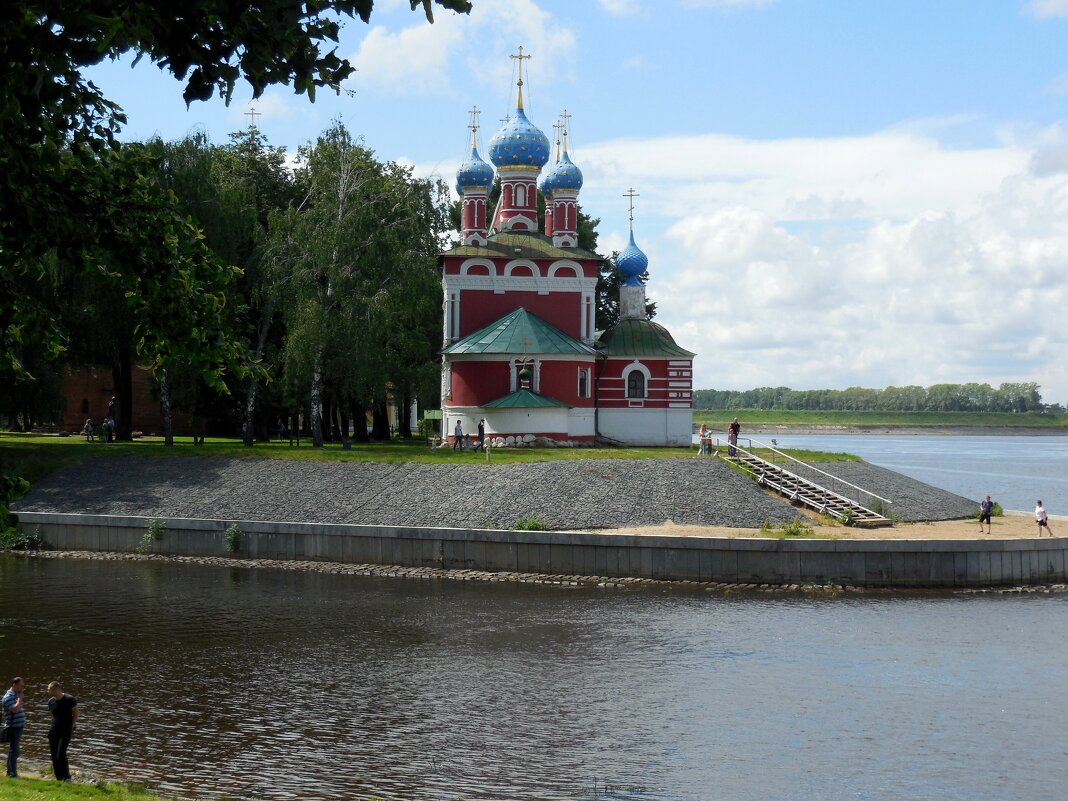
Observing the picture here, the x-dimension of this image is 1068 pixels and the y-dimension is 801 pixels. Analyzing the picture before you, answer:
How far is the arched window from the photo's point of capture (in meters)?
52.2

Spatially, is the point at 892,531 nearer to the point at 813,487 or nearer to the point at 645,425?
the point at 813,487

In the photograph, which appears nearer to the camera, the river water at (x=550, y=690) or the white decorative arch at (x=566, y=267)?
the river water at (x=550, y=690)

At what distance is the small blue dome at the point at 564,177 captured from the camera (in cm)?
5550

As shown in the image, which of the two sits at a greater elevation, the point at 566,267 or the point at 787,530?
the point at 566,267

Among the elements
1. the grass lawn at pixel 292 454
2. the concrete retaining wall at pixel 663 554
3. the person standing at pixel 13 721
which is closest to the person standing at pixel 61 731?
the person standing at pixel 13 721

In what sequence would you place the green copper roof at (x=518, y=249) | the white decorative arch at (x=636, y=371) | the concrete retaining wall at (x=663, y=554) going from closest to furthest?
the concrete retaining wall at (x=663, y=554) < the green copper roof at (x=518, y=249) < the white decorative arch at (x=636, y=371)

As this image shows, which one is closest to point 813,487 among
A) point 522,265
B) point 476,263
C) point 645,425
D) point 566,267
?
point 645,425

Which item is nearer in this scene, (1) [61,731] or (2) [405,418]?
(1) [61,731]

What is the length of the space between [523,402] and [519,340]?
9.84 ft

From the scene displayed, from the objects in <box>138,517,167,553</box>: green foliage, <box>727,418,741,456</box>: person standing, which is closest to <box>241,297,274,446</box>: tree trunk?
<box>138,517,167,553</box>: green foliage

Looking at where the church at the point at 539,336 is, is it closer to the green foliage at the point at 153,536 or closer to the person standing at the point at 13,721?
the green foliage at the point at 153,536

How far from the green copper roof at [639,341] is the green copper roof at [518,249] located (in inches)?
148

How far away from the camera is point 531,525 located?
34844mm

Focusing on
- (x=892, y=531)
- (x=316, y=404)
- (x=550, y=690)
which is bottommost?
(x=550, y=690)
